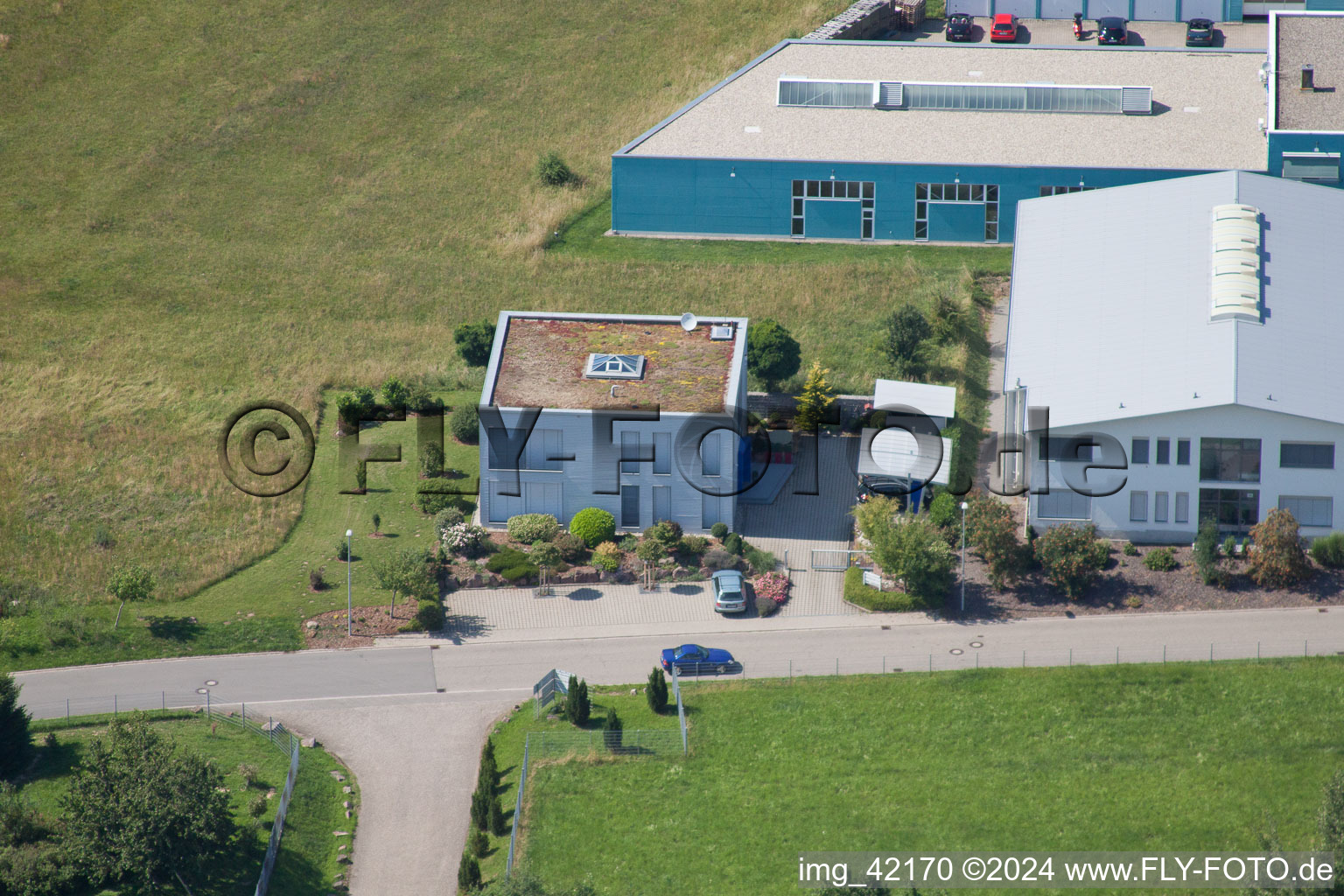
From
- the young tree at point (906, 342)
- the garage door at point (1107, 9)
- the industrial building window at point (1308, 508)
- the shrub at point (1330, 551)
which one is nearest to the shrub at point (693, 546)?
the young tree at point (906, 342)

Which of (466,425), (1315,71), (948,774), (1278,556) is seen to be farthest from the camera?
(1315,71)

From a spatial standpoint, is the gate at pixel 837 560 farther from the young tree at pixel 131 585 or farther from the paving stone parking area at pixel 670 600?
the young tree at pixel 131 585

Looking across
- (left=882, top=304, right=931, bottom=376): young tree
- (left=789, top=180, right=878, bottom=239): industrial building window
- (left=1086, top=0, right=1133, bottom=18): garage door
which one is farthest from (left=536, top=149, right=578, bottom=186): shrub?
(left=1086, top=0, right=1133, bottom=18): garage door

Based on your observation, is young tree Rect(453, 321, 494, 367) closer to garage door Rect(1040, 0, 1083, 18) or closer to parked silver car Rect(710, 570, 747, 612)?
parked silver car Rect(710, 570, 747, 612)

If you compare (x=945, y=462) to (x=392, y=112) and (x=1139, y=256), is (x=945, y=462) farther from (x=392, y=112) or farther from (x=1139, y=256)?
(x=392, y=112)

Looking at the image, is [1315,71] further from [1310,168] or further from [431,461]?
[431,461]

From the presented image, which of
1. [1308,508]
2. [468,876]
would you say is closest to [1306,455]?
[1308,508]
